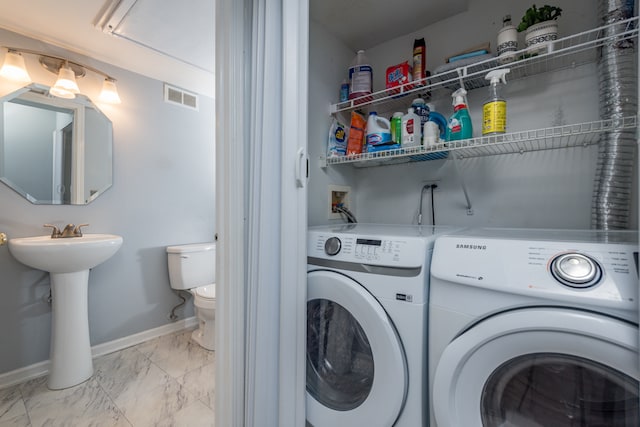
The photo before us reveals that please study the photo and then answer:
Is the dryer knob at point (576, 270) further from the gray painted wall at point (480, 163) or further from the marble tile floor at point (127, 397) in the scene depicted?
the marble tile floor at point (127, 397)

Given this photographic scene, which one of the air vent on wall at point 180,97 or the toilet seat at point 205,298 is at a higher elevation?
the air vent on wall at point 180,97

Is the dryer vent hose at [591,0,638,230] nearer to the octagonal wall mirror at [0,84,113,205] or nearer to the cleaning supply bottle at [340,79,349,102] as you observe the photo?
the cleaning supply bottle at [340,79,349,102]

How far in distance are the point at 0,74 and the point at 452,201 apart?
2668mm

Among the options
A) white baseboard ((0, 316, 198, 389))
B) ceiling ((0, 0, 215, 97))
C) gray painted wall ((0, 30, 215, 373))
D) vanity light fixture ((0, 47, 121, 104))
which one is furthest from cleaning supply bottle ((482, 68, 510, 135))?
white baseboard ((0, 316, 198, 389))

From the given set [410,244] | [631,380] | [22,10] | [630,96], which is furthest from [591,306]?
[22,10]

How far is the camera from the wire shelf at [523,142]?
94 cm

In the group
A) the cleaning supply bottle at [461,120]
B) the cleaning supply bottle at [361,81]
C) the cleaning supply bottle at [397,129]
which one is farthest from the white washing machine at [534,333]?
the cleaning supply bottle at [361,81]

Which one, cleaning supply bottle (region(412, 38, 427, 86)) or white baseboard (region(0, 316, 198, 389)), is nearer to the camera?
cleaning supply bottle (region(412, 38, 427, 86))

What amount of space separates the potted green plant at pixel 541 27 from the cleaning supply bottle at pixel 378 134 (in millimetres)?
626

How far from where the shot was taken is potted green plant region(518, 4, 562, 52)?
1007 mm

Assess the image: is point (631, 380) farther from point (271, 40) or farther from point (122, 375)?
point (122, 375)

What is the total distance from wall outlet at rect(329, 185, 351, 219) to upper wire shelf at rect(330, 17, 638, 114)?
455mm

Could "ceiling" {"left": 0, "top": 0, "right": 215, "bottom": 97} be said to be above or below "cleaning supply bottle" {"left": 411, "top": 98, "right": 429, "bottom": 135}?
above

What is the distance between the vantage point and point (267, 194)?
0.94m
